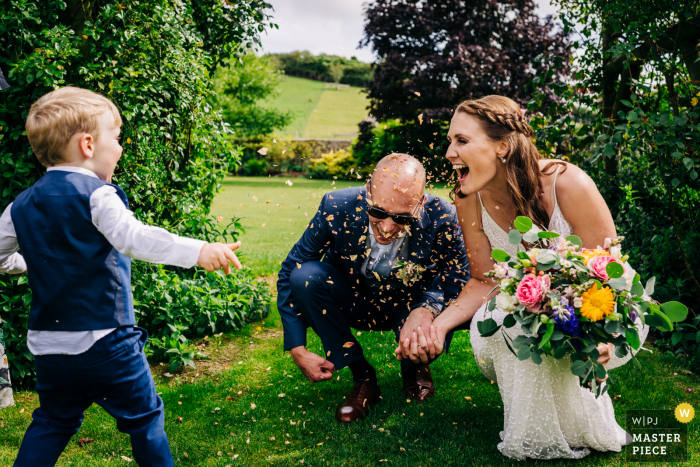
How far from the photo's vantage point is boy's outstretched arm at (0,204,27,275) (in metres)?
2.10

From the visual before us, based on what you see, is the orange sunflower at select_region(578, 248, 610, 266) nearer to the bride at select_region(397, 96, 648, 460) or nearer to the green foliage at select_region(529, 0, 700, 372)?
the bride at select_region(397, 96, 648, 460)

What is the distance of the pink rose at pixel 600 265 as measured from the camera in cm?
214

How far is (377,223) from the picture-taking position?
3.04 meters

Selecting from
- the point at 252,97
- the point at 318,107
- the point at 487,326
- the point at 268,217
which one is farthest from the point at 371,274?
the point at 318,107

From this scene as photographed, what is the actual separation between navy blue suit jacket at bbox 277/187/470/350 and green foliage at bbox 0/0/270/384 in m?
1.30

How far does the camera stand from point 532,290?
2.14 metres

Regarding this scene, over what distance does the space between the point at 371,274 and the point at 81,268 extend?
169 centimetres

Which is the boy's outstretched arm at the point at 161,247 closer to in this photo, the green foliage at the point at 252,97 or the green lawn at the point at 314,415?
the green lawn at the point at 314,415

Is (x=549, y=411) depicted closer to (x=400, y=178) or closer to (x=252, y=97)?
(x=400, y=178)

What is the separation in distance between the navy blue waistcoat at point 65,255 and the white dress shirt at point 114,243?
3 cm

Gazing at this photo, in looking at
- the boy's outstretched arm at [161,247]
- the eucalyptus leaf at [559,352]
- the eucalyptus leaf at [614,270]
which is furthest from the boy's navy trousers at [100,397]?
the eucalyptus leaf at [614,270]

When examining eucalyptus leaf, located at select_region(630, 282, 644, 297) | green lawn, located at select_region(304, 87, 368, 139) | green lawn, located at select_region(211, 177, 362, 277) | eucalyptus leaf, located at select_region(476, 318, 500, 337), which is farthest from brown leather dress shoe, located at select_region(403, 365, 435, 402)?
green lawn, located at select_region(304, 87, 368, 139)

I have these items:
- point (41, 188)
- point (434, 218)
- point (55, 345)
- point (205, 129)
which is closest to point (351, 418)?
point (434, 218)

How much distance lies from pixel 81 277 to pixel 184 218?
7.71 feet
